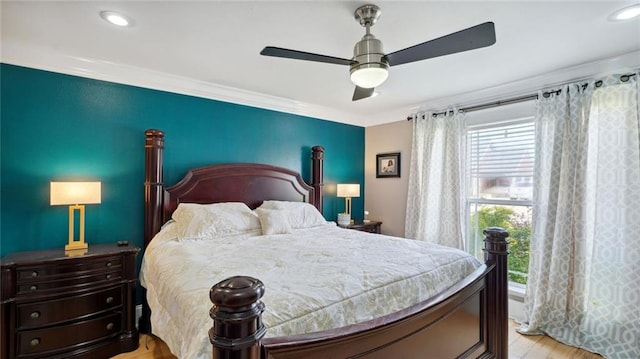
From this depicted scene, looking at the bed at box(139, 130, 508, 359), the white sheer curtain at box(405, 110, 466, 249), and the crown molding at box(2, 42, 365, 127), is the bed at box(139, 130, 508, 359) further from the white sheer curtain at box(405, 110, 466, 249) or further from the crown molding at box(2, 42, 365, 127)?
the white sheer curtain at box(405, 110, 466, 249)

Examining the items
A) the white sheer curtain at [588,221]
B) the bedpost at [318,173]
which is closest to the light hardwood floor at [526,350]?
the white sheer curtain at [588,221]

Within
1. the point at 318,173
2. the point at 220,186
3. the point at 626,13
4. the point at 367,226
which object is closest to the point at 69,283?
the point at 220,186

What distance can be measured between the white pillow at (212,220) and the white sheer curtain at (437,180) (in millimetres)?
2164

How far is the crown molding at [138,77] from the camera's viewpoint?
2441 mm

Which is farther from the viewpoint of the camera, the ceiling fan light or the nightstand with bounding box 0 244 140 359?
the nightstand with bounding box 0 244 140 359

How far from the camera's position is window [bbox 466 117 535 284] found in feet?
10.5

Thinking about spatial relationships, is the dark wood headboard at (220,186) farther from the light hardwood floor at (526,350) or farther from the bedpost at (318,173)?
the light hardwood floor at (526,350)

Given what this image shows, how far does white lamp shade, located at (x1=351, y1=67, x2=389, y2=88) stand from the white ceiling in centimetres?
39

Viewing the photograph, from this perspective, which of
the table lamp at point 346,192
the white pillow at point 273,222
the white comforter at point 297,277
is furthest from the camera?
the table lamp at point 346,192

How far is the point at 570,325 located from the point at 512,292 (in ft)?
1.89

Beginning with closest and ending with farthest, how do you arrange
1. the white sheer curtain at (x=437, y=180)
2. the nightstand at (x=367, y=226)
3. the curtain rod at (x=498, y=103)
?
the curtain rod at (x=498, y=103)
the white sheer curtain at (x=437, y=180)
the nightstand at (x=367, y=226)

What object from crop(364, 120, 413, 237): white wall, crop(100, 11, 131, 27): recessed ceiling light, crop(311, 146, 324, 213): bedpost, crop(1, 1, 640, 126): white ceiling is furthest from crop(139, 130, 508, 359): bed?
crop(364, 120, 413, 237): white wall

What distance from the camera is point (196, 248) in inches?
89.6

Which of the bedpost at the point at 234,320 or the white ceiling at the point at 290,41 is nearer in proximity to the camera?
the bedpost at the point at 234,320
